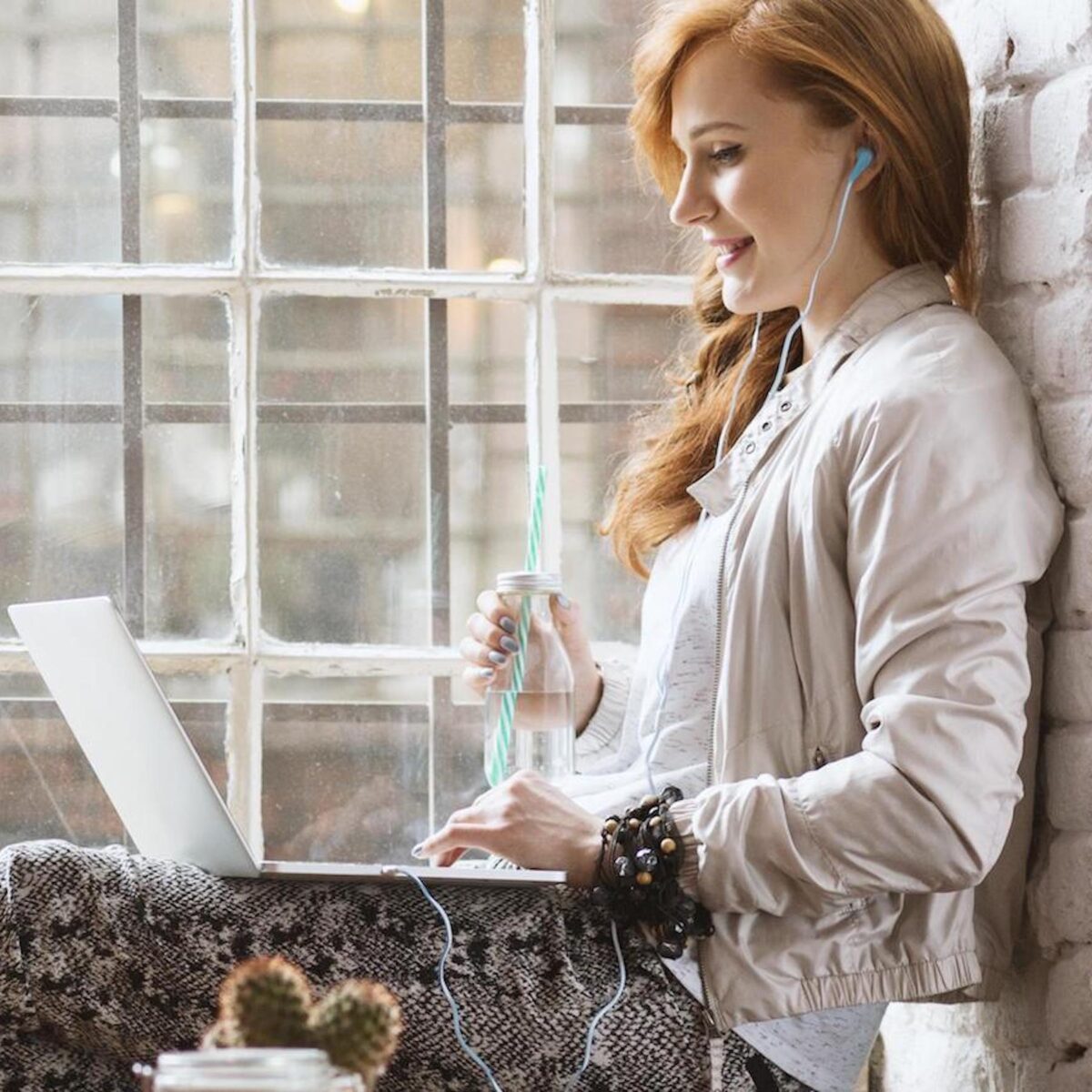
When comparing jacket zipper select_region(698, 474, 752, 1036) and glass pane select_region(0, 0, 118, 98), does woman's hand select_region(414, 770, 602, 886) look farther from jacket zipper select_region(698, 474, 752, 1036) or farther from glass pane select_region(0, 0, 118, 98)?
glass pane select_region(0, 0, 118, 98)

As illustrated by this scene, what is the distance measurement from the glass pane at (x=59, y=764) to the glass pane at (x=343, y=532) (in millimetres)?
143

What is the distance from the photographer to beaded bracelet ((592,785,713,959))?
142 cm

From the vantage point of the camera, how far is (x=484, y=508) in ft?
7.34

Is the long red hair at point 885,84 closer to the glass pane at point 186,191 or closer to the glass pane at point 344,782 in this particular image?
the glass pane at point 186,191

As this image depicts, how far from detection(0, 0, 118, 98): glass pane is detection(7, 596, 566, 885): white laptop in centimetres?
97

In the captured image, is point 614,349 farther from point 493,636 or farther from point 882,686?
point 882,686

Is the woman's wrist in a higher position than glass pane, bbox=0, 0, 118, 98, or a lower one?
lower

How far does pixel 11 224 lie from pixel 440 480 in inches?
25.5

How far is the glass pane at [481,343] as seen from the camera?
223 cm

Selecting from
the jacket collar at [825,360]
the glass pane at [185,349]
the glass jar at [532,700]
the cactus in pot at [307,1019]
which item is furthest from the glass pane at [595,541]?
the cactus in pot at [307,1019]

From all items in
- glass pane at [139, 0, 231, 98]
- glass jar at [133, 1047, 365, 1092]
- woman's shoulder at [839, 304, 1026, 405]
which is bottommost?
glass jar at [133, 1047, 365, 1092]

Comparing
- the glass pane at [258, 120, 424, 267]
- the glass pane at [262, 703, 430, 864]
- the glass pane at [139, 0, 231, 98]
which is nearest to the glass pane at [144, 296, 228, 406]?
the glass pane at [258, 120, 424, 267]

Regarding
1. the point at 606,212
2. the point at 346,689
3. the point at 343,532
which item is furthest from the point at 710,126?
the point at 346,689

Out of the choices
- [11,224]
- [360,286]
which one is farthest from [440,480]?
[11,224]
